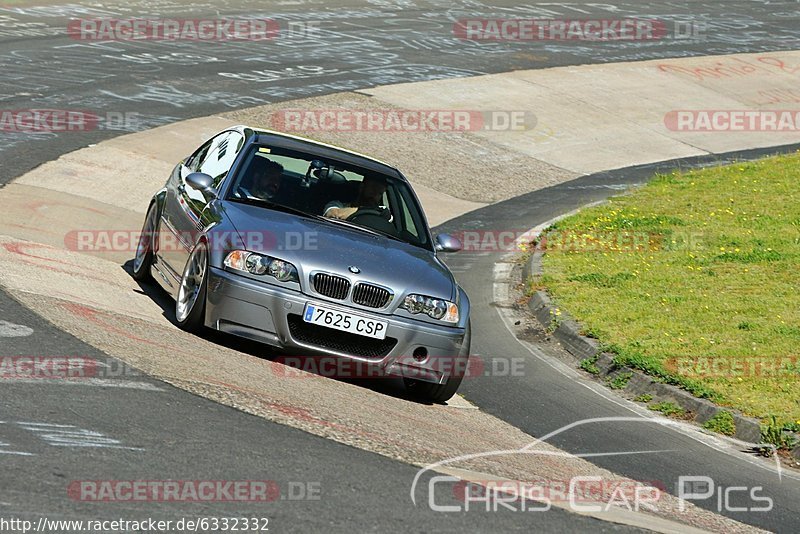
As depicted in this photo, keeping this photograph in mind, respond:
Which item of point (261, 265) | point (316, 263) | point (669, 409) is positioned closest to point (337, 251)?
point (316, 263)

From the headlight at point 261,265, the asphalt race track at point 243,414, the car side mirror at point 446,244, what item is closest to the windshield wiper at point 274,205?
the headlight at point 261,265

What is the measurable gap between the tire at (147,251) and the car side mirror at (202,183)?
1.21m

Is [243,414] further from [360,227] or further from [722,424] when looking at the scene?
[722,424]

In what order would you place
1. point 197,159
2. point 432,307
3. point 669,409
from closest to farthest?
point 432,307
point 669,409
point 197,159

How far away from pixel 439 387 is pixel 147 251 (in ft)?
10.9

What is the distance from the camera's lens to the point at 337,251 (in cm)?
890

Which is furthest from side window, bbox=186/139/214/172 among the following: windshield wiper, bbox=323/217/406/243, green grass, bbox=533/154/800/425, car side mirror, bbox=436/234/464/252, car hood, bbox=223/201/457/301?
green grass, bbox=533/154/800/425

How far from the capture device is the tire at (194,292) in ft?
28.9

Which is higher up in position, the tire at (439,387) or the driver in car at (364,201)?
the driver in car at (364,201)

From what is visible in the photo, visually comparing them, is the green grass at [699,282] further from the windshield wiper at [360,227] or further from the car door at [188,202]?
the car door at [188,202]

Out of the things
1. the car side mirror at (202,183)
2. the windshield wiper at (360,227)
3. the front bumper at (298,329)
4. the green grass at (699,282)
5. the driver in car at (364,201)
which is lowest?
the green grass at (699,282)

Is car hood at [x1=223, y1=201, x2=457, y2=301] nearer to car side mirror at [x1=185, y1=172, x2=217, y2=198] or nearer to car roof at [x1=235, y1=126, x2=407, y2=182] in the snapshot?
car side mirror at [x1=185, y1=172, x2=217, y2=198]

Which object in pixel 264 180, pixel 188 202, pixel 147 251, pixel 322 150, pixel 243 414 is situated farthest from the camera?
Result: pixel 147 251

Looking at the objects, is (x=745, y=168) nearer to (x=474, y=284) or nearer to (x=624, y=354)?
(x=474, y=284)
